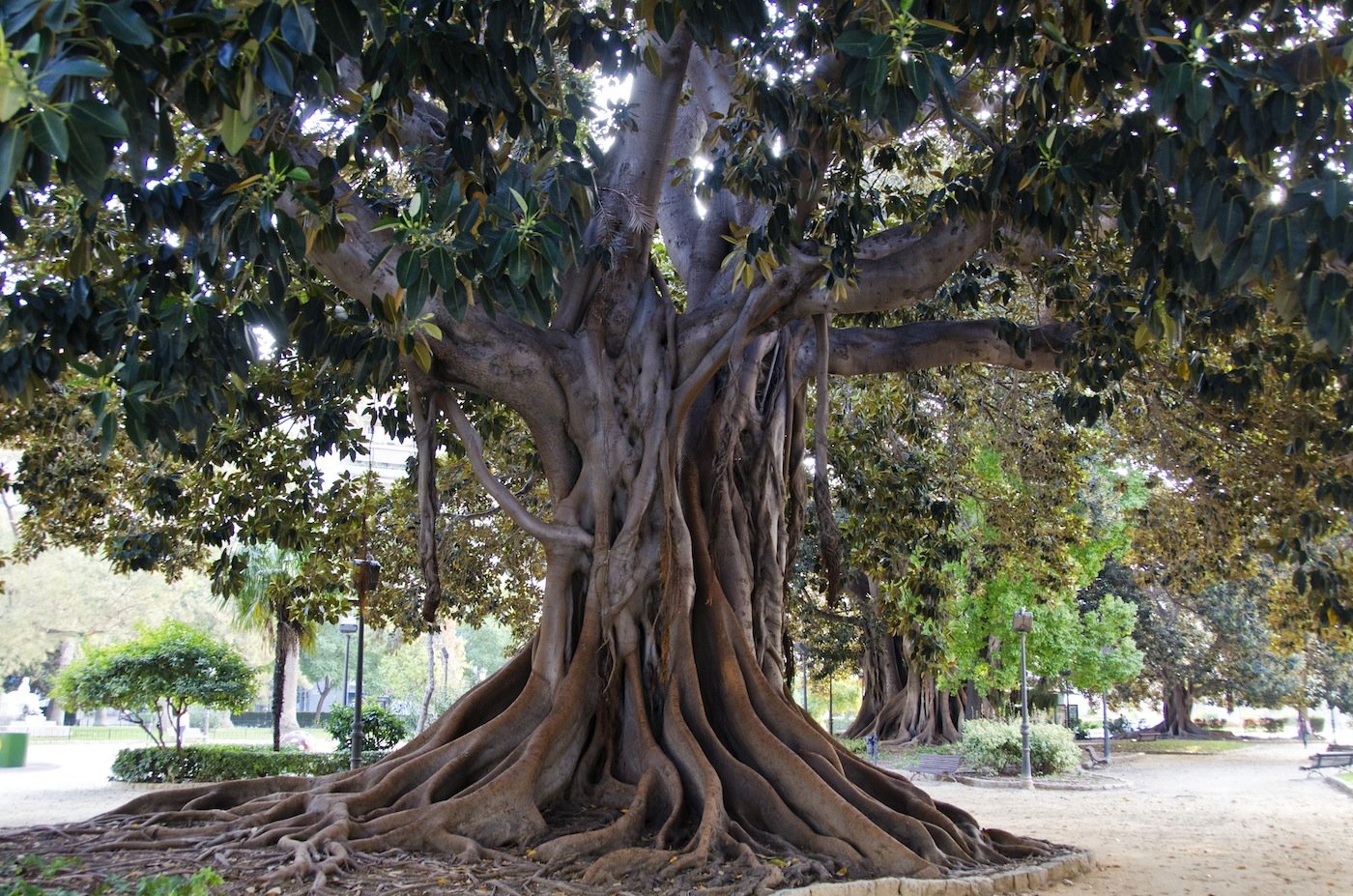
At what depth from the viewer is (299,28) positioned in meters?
3.16

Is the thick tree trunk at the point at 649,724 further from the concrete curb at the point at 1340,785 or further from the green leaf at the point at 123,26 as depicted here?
the concrete curb at the point at 1340,785

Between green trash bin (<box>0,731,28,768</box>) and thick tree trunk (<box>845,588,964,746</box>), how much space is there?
16720 millimetres

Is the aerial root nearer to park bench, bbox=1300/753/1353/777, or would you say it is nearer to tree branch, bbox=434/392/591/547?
tree branch, bbox=434/392/591/547

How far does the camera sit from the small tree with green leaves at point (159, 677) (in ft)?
58.7

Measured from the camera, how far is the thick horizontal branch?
354 inches

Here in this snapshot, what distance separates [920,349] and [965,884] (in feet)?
14.2

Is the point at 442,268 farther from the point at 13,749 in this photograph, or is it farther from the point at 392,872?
the point at 13,749

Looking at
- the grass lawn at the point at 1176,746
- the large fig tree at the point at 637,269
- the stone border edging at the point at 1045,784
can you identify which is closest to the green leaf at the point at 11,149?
the large fig tree at the point at 637,269

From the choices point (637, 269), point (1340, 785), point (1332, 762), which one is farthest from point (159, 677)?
point (1332, 762)

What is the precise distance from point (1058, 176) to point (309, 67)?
350 cm

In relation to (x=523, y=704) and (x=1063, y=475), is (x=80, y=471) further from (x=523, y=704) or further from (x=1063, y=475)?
(x=1063, y=475)

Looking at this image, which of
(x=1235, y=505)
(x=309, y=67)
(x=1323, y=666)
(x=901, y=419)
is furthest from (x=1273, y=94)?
(x=1323, y=666)

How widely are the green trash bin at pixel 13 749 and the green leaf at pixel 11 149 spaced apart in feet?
72.1

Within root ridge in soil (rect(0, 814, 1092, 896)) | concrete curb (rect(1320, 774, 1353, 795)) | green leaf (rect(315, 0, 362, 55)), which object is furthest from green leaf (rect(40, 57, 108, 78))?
concrete curb (rect(1320, 774, 1353, 795))
